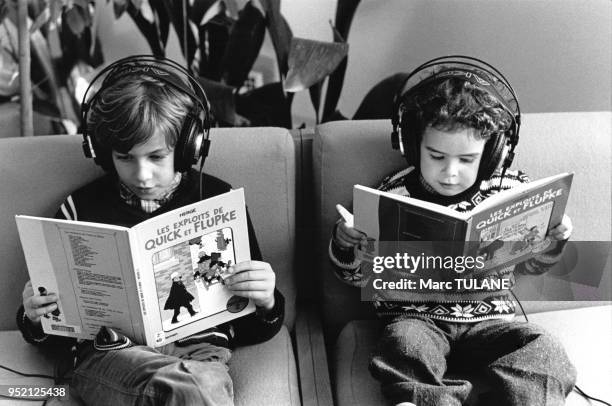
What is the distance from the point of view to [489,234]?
118cm

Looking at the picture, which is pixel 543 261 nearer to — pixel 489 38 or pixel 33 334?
pixel 489 38

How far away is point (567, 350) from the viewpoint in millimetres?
1323

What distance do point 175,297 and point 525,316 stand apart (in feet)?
2.54

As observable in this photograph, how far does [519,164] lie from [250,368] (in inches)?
29.6

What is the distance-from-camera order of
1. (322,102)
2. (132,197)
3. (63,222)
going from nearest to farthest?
(63,222) < (132,197) < (322,102)

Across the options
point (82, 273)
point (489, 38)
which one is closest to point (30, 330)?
point (82, 273)

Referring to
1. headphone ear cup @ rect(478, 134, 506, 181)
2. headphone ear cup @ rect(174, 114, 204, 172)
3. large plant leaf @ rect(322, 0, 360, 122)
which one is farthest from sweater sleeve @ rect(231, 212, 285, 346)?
large plant leaf @ rect(322, 0, 360, 122)

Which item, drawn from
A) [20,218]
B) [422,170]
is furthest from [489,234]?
[20,218]

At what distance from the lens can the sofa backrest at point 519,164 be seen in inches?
56.1

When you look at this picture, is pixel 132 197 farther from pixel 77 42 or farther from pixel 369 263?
pixel 77 42

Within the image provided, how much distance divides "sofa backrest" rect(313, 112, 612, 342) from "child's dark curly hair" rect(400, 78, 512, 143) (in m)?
0.18

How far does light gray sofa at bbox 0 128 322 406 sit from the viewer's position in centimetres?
138

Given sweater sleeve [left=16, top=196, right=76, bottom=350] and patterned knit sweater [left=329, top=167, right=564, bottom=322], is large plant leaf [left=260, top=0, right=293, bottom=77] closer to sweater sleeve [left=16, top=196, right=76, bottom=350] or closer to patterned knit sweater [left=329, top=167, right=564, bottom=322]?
patterned knit sweater [left=329, top=167, right=564, bottom=322]

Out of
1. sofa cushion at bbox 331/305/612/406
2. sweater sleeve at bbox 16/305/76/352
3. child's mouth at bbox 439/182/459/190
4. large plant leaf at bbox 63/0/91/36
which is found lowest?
sofa cushion at bbox 331/305/612/406
